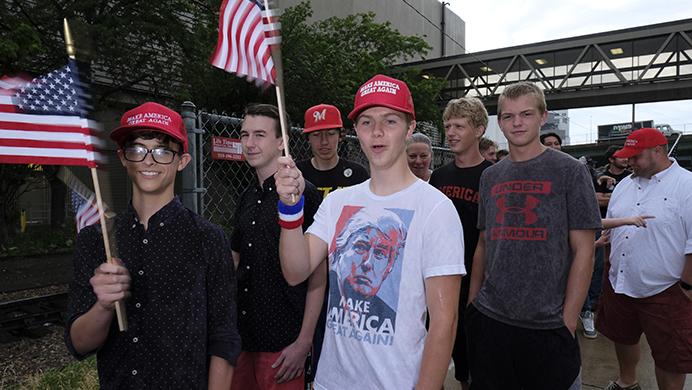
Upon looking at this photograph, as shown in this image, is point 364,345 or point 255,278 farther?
point 255,278

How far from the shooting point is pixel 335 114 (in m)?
4.43

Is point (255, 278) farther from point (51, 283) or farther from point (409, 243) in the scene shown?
point (51, 283)

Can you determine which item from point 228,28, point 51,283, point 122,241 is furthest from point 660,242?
point 51,283

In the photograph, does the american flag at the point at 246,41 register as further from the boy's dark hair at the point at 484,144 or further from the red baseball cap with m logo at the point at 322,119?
the boy's dark hair at the point at 484,144

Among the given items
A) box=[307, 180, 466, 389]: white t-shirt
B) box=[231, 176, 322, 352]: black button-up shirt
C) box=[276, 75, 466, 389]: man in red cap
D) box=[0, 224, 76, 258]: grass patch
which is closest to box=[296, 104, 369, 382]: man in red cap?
box=[231, 176, 322, 352]: black button-up shirt

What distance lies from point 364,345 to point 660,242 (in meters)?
2.82

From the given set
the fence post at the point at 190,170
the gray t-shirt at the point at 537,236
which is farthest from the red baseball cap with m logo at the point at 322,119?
the gray t-shirt at the point at 537,236

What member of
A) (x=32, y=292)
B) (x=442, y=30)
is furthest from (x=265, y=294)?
(x=442, y=30)

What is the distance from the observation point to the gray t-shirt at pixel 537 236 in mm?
2605

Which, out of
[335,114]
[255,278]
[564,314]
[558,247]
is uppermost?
[335,114]

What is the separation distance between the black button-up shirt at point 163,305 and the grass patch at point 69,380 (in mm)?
1965

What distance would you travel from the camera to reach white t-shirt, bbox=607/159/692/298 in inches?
139

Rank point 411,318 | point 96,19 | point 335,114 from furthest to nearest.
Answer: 1. point 96,19
2. point 335,114
3. point 411,318

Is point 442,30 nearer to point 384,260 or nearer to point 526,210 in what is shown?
point 526,210
